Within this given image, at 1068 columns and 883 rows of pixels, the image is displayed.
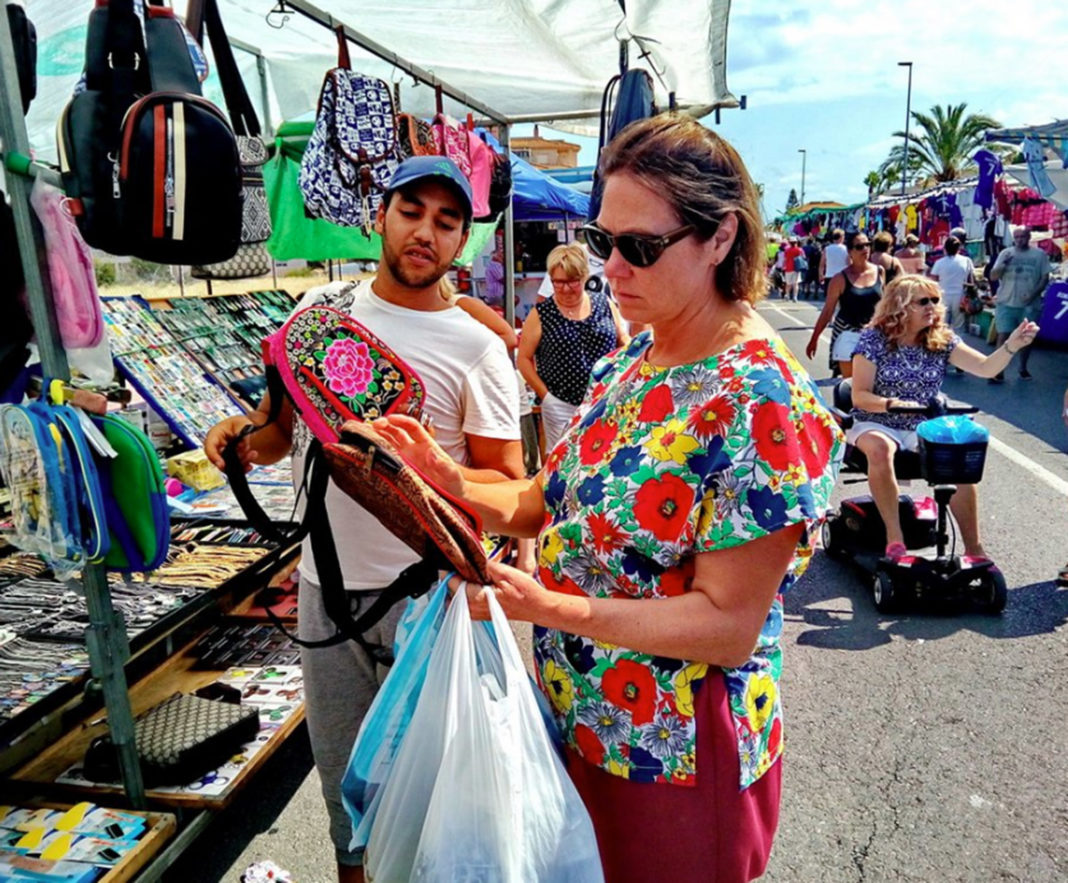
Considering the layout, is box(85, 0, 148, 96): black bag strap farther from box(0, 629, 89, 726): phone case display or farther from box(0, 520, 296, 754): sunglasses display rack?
box(0, 629, 89, 726): phone case display

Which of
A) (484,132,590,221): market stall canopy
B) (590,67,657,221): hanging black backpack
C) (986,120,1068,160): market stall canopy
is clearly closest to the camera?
(590,67,657,221): hanging black backpack

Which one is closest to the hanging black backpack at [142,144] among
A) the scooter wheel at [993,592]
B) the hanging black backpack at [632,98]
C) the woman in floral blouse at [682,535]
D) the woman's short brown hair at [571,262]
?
the woman in floral blouse at [682,535]

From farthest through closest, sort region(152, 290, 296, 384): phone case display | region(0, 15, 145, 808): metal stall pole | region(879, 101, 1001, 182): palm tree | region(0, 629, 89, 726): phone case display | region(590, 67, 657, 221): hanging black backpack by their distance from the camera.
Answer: region(879, 101, 1001, 182): palm tree
region(152, 290, 296, 384): phone case display
region(590, 67, 657, 221): hanging black backpack
region(0, 629, 89, 726): phone case display
region(0, 15, 145, 808): metal stall pole

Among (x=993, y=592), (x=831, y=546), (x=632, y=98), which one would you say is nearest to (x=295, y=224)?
(x=632, y=98)

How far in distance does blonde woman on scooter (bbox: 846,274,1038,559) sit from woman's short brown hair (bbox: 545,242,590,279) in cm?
178

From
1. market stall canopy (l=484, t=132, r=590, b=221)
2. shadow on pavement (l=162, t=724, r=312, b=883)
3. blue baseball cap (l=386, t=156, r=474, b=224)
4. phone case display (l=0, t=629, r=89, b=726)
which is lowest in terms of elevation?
shadow on pavement (l=162, t=724, r=312, b=883)

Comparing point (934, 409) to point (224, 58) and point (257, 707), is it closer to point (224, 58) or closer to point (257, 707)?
point (257, 707)

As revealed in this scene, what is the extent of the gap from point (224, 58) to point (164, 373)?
2856 millimetres

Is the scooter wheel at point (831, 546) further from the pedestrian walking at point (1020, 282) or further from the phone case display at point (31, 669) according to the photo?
the pedestrian walking at point (1020, 282)

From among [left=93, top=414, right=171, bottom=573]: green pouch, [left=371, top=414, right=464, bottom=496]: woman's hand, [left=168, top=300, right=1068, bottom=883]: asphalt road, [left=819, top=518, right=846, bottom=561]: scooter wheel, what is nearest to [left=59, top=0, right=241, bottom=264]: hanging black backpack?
[left=93, top=414, right=171, bottom=573]: green pouch

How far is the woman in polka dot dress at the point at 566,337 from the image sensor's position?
5.02 m

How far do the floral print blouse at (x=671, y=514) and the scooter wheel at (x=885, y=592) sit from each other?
10.8 ft

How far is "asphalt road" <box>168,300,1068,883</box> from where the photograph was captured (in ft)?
8.73

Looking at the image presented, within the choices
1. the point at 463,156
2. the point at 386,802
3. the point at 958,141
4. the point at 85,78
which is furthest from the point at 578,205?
the point at 958,141
